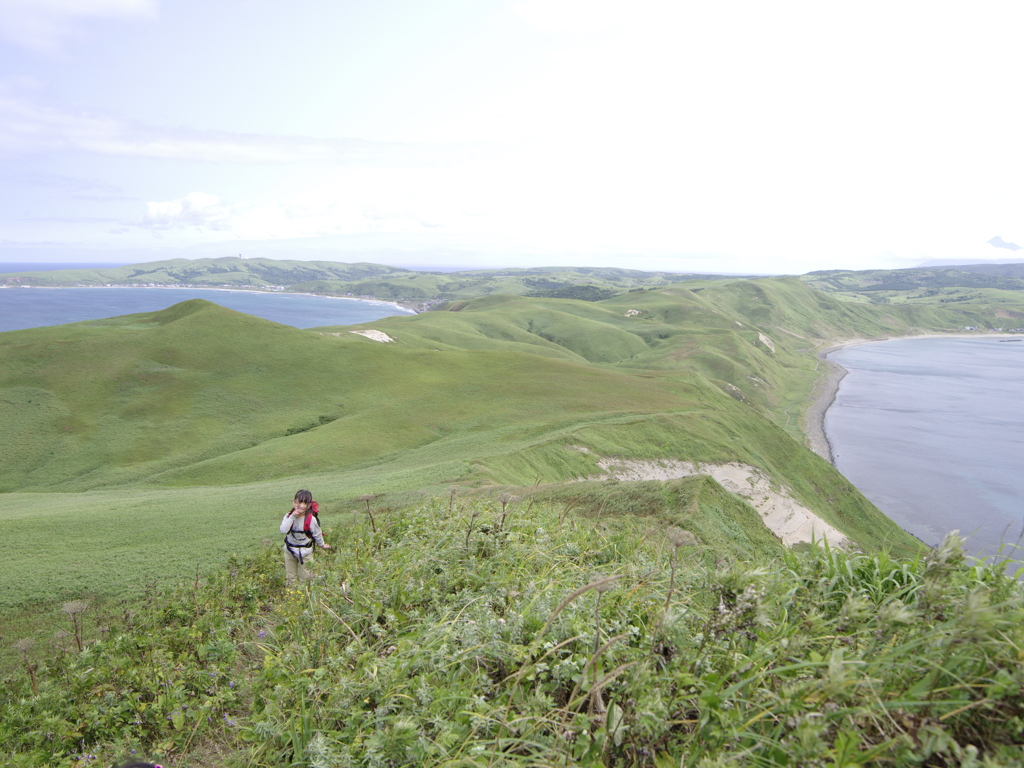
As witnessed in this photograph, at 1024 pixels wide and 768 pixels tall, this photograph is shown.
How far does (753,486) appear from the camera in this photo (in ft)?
140

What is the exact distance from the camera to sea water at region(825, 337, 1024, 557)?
68.9 meters

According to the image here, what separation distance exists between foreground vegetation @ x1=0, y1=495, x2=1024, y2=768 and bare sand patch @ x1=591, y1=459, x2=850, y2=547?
30911 millimetres

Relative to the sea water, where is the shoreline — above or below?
above

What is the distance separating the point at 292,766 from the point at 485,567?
11.0 feet

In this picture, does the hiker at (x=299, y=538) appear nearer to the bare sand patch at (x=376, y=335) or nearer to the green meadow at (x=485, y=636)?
the green meadow at (x=485, y=636)

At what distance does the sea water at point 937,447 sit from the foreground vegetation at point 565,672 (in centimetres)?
4096

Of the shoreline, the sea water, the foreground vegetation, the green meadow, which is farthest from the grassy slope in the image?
the shoreline

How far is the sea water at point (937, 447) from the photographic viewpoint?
68.9 meters

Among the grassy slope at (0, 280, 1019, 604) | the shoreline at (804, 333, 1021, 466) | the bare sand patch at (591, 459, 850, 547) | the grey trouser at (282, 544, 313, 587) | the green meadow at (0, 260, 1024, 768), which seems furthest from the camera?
the shoreline at (804, 333, 1021, 466)

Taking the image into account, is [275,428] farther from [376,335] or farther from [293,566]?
[376,335]

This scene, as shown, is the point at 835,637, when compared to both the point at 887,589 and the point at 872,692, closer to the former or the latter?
the point at 872,692

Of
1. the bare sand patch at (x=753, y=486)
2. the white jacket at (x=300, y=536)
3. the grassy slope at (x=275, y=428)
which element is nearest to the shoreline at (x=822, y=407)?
the grassy slope at (x=275, y=428)

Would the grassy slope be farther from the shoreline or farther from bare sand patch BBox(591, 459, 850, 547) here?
the shoreline

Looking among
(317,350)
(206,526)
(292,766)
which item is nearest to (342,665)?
(292,766)
